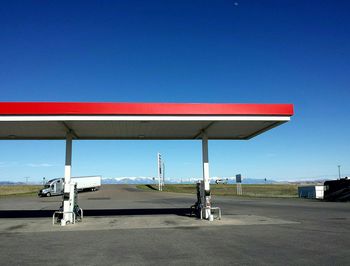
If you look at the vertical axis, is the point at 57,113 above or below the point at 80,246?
above

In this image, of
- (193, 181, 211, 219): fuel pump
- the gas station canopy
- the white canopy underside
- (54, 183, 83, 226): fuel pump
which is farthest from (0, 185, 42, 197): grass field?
(193, 181, 211, 219): fuel pump

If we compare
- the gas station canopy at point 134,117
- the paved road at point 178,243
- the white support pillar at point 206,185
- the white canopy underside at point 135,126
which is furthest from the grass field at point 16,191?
the paved road at point 178,243

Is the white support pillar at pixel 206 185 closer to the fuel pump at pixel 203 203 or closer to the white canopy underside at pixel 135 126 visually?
the fuel pump at pixel 203 203

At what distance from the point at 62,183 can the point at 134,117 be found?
38996mm

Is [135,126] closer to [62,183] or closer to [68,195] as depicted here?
[68,195]

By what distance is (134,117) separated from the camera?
50.7ft

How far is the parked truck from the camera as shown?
5393 centimetres

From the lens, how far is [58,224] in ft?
54.0

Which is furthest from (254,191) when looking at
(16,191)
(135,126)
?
(135,126)

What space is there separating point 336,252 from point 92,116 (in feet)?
33.2

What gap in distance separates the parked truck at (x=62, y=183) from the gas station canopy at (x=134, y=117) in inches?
1443

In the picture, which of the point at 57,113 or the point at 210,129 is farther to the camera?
the point at 210,129

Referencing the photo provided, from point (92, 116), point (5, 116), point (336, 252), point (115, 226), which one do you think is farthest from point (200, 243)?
point (5, 116)

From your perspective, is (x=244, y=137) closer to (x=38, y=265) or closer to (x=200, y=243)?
(x=200, y=243)
